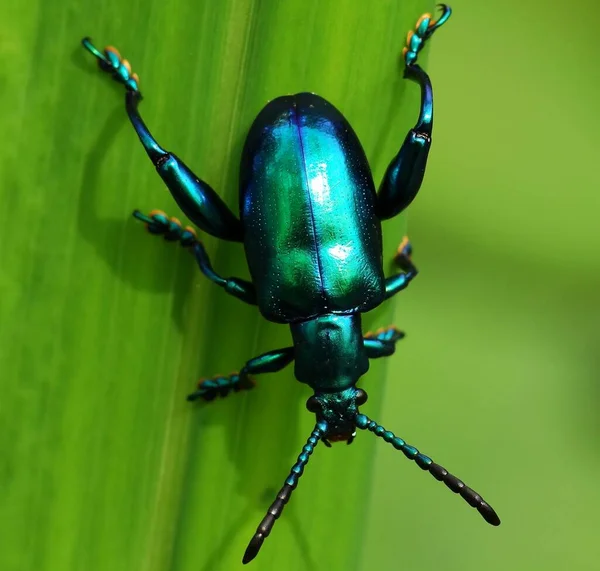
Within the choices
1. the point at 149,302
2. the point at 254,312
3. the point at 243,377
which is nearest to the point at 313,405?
the point at 243,377

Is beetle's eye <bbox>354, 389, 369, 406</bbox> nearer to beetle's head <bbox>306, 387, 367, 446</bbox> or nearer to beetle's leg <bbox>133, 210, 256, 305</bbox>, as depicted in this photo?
beetle's head <bbox>306, 387, 367, 446</bbox>

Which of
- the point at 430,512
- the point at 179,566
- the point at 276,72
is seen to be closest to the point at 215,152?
the point at 276,72

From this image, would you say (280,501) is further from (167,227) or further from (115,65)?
(115,65)

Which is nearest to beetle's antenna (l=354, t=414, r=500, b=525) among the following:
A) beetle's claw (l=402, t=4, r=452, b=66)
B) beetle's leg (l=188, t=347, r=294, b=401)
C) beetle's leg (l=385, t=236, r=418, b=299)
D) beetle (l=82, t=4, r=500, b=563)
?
beetle (l=82, t=4, r=500, b=563)

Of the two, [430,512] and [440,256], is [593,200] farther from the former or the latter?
[430,512]

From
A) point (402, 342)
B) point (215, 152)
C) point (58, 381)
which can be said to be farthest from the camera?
point (402, 342)
